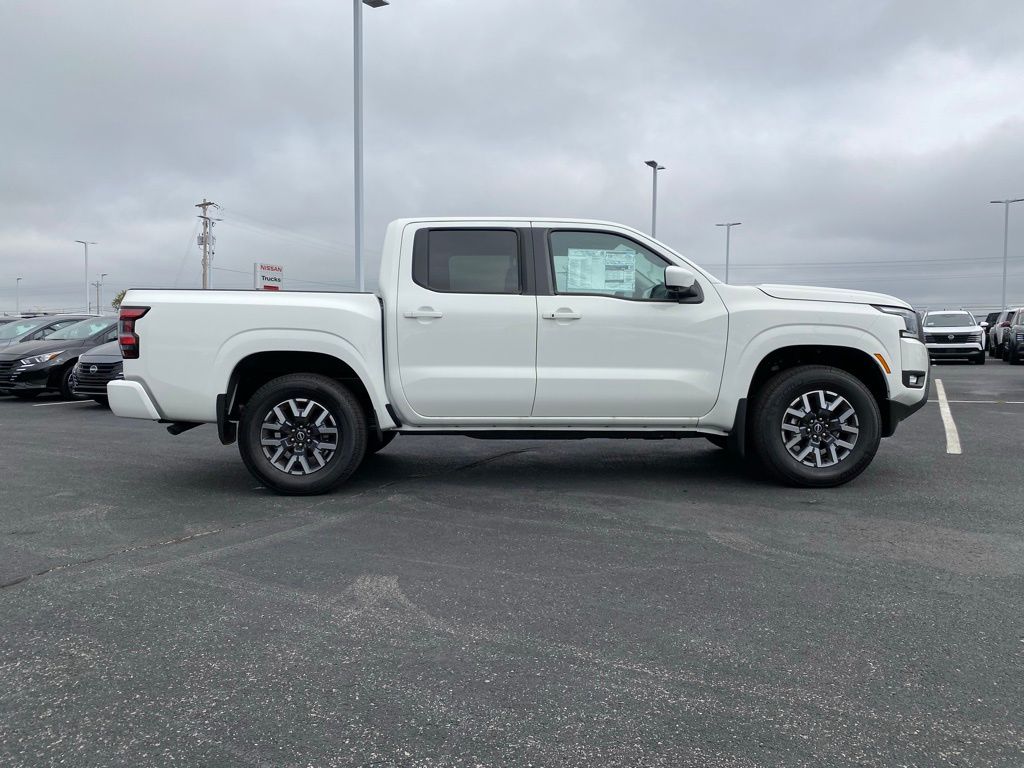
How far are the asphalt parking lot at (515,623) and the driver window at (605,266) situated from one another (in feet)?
4.84

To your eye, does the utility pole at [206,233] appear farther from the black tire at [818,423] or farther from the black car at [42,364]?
the black tire at [818,423]

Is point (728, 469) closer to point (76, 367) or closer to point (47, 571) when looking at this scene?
point (47, 571)

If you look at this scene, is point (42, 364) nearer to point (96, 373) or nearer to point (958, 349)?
point (96, 373)

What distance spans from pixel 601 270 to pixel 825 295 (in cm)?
169

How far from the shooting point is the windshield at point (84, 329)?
1498 centimetres

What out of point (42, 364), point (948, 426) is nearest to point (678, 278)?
point (948, 426)

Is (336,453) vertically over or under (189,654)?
over

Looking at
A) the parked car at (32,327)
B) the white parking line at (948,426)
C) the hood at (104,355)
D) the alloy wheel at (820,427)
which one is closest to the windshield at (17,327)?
the parked car at (32,327)

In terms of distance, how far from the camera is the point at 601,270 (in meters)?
6.12

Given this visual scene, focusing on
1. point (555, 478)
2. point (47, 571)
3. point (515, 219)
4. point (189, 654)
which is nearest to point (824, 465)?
point (555, 478)

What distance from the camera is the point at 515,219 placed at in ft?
20.4

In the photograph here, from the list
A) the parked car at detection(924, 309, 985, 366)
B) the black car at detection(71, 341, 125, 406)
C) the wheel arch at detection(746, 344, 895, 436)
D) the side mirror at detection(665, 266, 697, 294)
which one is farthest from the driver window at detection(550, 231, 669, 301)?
the parked car at detection(924, 309, 985, 366)

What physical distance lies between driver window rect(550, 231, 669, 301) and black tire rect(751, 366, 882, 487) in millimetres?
1163

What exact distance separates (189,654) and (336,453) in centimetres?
287
